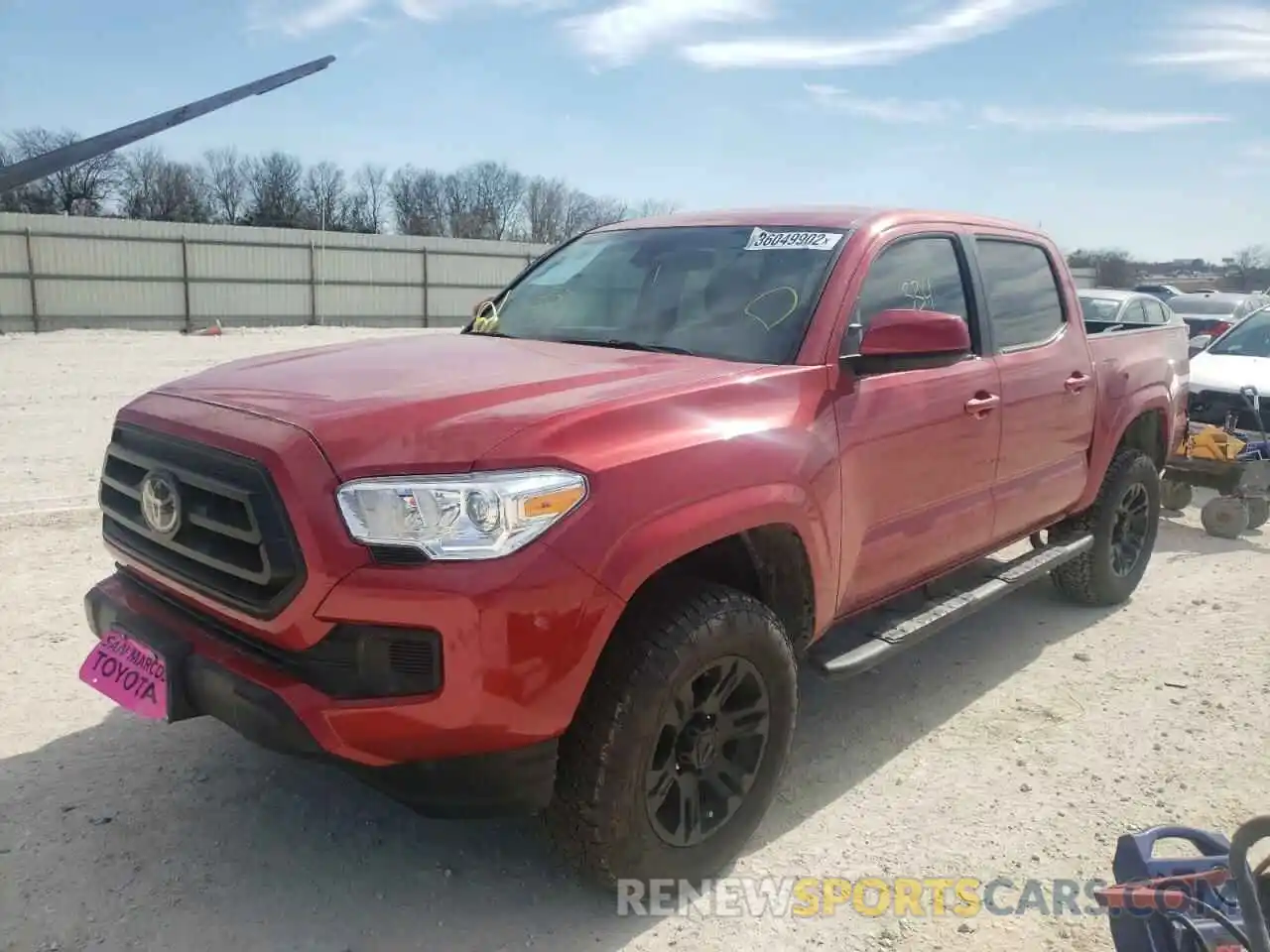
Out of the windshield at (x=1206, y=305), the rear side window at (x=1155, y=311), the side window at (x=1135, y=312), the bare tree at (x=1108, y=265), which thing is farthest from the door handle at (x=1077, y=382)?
the bare tree at (x=1108, y=265)

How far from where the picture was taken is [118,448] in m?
2.91

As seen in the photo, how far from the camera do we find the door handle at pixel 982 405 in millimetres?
3723

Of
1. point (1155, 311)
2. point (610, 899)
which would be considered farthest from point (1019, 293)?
point (1155, 311)

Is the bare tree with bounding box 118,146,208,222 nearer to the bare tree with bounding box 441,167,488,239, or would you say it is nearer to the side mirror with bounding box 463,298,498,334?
the bare tree with bounding box 441,167,488,239

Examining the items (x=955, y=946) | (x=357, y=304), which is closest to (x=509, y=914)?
(x=955, y=946)

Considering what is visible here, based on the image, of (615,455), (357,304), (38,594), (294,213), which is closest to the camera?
(615,455)

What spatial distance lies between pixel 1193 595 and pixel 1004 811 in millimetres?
3185

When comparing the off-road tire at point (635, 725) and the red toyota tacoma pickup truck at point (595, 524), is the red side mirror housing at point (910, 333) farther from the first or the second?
the off-road tire at point (635, 725)

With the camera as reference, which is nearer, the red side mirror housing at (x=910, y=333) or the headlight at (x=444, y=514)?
the headlight at (x=444, y=514)

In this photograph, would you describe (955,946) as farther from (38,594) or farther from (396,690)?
(38,594)

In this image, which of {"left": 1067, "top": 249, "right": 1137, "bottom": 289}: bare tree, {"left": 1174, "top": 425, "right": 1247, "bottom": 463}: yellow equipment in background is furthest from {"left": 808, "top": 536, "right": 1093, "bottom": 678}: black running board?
{"left": 1067, "top": 249, "right": 1137, "bottom": 289}: bare tree

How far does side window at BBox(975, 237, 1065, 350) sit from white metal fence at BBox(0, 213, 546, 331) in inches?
1008

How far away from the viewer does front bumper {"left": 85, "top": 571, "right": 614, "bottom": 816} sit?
2244 millimetres

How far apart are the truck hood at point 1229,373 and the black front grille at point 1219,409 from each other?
6 centimetres
